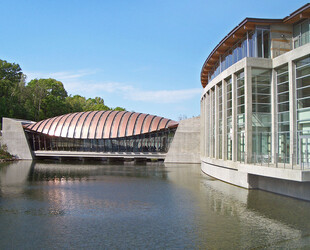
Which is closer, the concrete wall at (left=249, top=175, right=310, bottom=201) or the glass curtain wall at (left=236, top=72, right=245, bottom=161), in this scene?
the concrete wall at (left=249, top=175, right=310, bottom=201)

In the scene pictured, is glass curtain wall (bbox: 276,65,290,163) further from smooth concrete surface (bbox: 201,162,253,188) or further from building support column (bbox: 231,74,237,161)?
building support column (bbox: 231,74,237,161)

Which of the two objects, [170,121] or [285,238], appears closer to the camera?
[285,238]

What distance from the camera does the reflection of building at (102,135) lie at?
195 ft

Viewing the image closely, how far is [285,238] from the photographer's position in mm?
12430

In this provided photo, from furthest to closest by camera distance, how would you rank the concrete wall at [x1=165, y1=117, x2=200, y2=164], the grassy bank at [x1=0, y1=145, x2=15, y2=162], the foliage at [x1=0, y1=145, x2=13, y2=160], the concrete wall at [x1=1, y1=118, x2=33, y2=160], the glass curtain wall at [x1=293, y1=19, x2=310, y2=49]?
the concrete wall at [x1=1, y1=118, x2=33, y2=160]
the foliage at [x1=0, y1=145, x2=13, y2=160]
the grassy bank at [x1=0, y1=145, x2=15, y2=162]
the concrete wall at [x1=165, y1=117, x2=200, y2=164]
the glass curtain wall at [x1=293, y1=19, x2=310, y2=49]

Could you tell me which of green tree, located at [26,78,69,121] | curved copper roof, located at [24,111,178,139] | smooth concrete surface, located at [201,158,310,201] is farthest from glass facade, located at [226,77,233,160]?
green tree, located at [26,78,69,121]

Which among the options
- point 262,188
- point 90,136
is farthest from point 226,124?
point 90,136

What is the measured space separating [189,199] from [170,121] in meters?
41.1

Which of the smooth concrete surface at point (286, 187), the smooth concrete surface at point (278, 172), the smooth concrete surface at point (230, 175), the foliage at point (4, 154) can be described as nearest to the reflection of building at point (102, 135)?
the foliage at point (4, 154)

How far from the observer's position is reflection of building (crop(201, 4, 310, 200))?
21.9m

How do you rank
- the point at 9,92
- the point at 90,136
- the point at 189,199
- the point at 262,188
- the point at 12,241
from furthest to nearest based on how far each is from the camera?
the point at 9,92 → the point at 90,136 → the point at 262,188 → the point at 189,199 → the point at 12,241

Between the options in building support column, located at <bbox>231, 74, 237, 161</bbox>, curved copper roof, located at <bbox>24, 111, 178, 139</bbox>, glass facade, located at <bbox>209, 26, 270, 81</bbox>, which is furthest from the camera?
curved copper roof, located at <bbox>24, 111, 178, 139</bbox>

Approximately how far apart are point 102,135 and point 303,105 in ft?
143

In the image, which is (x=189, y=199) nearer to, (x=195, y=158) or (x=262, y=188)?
(x=262, y=188)
